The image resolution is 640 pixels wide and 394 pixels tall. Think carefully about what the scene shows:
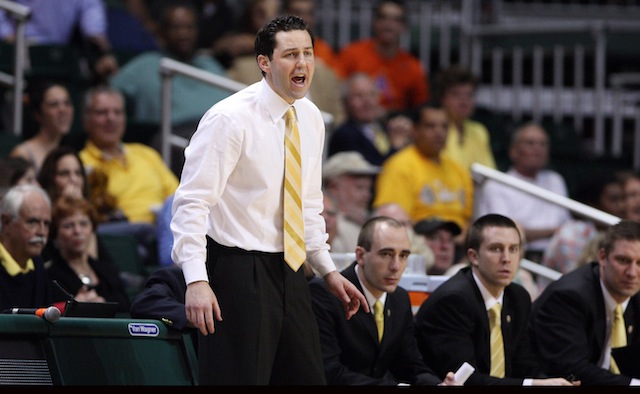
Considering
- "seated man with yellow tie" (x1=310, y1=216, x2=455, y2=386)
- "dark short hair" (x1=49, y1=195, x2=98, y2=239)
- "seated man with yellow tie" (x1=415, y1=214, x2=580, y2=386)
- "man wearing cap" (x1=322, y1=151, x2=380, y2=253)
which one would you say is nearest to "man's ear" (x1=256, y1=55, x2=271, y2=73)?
"seated man with yellow tie" (x1=310, y1=216, x2=455, y2=386)

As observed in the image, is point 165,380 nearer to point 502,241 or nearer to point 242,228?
point 242,228

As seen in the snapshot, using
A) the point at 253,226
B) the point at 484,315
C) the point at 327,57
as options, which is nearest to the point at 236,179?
the point at 253,226

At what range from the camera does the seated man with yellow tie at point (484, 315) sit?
5941 millimetres

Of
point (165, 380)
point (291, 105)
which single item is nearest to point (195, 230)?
point (291, 105)

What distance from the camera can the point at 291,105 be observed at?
170 inches

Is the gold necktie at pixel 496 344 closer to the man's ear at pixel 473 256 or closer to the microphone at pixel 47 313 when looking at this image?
the man's ear at pixel 473 256

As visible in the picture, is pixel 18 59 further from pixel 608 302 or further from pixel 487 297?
pixel 608 302

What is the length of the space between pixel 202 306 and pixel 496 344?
2.43 meters

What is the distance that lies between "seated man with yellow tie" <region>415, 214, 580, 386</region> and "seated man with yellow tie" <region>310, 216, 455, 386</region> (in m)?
0.16

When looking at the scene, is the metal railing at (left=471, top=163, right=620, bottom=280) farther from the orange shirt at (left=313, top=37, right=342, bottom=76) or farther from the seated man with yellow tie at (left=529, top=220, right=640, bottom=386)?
the orange shirt at (left=313, top=37, right=342, bottom=76)

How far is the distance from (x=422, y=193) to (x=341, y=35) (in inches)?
159

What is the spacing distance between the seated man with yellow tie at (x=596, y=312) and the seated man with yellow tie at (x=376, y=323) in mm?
801

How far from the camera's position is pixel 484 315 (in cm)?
599

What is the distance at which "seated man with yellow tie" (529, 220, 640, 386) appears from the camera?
20.5 ft
